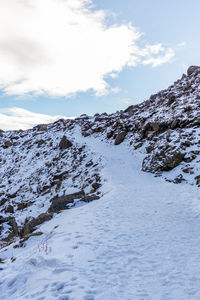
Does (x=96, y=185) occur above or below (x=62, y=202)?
above

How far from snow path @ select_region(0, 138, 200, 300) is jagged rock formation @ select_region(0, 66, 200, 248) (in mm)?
3761

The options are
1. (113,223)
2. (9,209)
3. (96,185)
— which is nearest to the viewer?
(113,223)

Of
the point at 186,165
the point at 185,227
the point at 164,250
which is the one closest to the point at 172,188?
the point at 186,165

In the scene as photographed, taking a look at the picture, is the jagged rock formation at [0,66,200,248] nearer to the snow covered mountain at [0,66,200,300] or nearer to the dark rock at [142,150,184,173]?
the dark rock at [142,150,184,173]

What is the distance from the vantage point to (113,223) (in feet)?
25.8

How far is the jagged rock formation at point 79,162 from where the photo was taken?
14008mm

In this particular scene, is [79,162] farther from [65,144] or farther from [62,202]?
[62,202]

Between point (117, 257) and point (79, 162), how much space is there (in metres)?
18.6

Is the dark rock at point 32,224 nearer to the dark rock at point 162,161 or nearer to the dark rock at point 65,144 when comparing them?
the dark rock at point 162,161

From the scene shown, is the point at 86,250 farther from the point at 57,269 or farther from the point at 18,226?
the point at 18,226

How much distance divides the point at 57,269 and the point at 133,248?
240 centimetres

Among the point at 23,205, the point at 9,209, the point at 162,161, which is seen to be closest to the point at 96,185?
the point at 162,161

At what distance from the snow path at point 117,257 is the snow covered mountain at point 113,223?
0.9 inches

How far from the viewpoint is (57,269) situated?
4594 mm
